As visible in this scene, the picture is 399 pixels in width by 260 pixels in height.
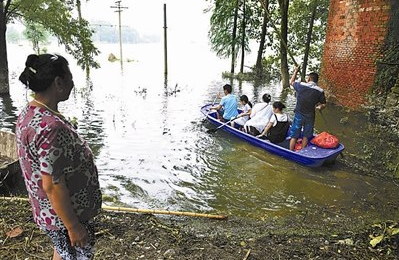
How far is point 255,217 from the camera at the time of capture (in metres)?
5.47

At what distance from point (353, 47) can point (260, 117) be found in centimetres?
552

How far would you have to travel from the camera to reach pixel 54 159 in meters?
1.91

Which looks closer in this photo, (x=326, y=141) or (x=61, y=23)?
(x=326, y=141)

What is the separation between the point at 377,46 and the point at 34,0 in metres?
13.5

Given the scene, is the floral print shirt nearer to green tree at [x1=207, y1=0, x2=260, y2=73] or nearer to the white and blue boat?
the white and blue boat

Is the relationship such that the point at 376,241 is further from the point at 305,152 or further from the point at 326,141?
the point at 326,141

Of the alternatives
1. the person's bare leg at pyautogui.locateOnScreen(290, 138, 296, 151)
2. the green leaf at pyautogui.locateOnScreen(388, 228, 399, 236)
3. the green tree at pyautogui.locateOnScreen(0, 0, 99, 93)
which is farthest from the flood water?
the green tree at pyautogui.locateOnScreen(0, 0, 99, 93)

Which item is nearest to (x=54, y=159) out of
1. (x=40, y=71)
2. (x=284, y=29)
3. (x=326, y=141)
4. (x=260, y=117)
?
(x=40, y=71)

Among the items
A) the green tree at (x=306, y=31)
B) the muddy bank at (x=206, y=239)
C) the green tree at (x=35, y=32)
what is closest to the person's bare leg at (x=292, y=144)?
the muddy bank at (x=206, y=239)

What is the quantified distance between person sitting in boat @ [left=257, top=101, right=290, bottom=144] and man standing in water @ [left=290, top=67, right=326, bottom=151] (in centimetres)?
42

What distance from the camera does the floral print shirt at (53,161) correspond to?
1908mm

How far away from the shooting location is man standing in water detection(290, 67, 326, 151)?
7.73 m

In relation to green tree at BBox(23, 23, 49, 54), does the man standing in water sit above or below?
below

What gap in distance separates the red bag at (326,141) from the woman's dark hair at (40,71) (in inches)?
270
